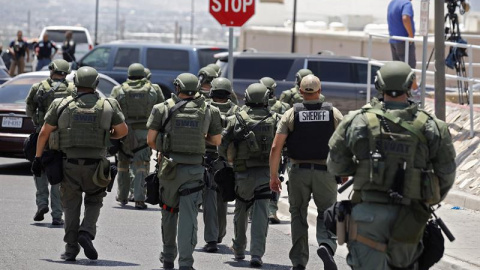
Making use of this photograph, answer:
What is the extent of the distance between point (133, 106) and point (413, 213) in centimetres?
772

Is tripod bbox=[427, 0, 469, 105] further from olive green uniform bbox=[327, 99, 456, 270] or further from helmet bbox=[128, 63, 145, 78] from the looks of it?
olive green uniform bbox=[327, 99, 456, 270]

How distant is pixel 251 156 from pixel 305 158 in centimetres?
114

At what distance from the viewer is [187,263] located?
1040cm

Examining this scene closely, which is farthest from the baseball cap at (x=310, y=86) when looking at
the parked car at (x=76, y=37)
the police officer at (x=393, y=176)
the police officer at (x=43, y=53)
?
the parked car at (x=76, y=37)

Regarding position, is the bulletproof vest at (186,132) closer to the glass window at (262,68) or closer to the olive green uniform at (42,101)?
the olive green uniform at (42,101)

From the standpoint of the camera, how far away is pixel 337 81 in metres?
24.1

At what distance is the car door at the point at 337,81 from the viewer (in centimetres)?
2362

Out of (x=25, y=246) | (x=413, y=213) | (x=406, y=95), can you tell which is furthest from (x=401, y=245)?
(x=25, y=246)

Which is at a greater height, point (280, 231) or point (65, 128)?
point (65, 128)

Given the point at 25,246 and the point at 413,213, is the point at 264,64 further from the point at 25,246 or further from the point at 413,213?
the point at 413,213

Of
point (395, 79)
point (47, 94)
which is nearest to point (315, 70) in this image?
point (47, 94)

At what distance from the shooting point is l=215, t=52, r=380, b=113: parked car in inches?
934

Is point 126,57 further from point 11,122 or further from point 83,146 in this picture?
point 83,146

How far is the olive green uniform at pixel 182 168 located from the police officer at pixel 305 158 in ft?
2.37
